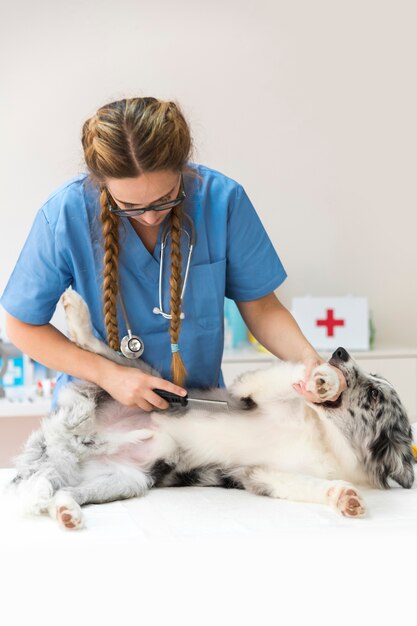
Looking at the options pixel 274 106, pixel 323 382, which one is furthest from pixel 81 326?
pixel 274 106

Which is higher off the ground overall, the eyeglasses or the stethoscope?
the eyeglasses

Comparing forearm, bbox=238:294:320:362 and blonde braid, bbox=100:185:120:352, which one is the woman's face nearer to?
blonde braid, bbox=100:185:120:352

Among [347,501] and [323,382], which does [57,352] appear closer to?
[323,382]

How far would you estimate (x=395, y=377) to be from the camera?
3578 millimetres

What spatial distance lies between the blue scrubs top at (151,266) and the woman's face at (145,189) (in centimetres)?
24

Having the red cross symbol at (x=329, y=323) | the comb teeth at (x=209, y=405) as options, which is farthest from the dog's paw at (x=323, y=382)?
the red cross symbol at (x=329, y=323)

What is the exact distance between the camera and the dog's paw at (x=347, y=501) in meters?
1.60

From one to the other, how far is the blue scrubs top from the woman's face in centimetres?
24

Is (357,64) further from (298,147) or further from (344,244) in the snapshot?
(344,244)

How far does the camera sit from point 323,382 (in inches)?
69.9

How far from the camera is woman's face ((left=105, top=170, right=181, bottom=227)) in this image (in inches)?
66.6

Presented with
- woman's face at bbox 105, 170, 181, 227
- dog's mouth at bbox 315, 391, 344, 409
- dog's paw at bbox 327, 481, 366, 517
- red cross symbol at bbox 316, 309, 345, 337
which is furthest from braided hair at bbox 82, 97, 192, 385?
red cross symbol at bbox 316, 309, 345, 337

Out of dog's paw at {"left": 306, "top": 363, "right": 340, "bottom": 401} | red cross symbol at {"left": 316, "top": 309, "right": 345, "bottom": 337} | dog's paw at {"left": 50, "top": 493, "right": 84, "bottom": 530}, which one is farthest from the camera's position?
red cross symbol at {"left": 316, "top": 309, "right": 345, "bottom": 337}

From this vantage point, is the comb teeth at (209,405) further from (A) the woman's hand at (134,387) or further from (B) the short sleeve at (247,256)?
(B) the short sleeve at (247,256)
